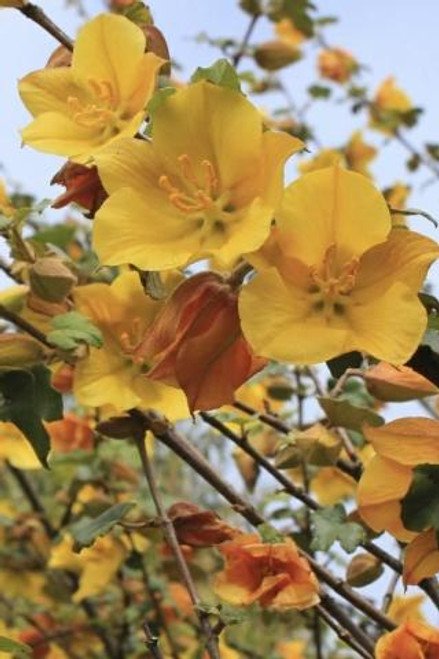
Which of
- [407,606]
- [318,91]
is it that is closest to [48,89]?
[407,606]

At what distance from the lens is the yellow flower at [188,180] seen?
0.66 m

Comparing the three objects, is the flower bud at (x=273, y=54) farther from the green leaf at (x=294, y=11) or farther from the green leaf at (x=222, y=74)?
the green leaf at (x=222, y=74)

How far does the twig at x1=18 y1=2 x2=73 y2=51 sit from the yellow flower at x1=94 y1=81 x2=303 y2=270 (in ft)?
0.55

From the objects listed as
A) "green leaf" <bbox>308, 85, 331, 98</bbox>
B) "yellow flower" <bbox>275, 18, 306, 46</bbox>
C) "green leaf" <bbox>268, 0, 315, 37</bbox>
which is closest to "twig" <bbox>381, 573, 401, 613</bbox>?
"green leaf" <bbox>268, 0, 315, 37</bbox>

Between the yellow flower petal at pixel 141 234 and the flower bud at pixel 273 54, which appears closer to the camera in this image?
the yellow flower petal at pixel 141 234

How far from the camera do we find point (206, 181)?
2.32ft

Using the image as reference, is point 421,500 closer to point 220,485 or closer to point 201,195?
point 201,195

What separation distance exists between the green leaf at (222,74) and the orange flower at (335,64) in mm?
2345

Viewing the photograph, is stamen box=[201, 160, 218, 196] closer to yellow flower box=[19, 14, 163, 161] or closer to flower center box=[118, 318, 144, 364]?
yellow flower box=[19, 14, 163, 161]

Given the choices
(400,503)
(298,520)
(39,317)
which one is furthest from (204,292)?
(298,520)

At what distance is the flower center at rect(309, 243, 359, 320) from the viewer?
65 cm

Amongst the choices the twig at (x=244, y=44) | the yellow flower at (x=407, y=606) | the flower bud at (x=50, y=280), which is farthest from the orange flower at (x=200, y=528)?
the twig at (x=244, y=44)

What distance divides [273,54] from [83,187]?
56.7 inches

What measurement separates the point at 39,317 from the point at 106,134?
9.7 inches
